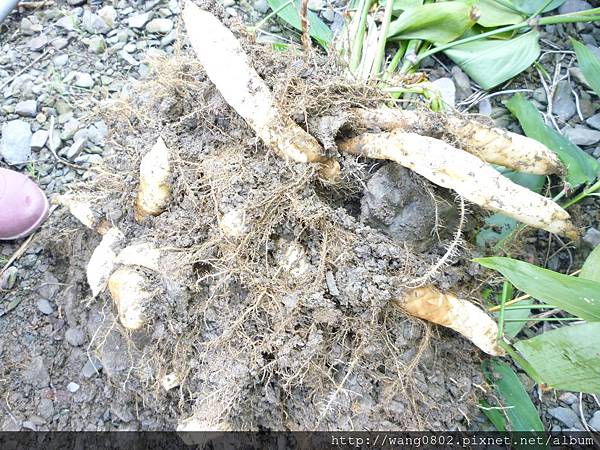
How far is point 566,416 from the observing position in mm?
903

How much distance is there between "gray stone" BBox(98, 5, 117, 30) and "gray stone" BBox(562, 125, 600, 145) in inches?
43.1

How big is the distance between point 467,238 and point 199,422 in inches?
21.7

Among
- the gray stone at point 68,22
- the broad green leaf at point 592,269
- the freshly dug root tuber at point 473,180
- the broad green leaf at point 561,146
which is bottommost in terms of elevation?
the gray stone at point 68,22

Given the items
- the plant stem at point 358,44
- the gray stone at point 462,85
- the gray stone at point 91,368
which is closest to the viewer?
the gray stone at point 91,368

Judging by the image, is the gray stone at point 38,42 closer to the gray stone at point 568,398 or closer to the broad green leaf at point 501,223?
the broad green leaf at point 501,223

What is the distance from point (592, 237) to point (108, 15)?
1.21 m

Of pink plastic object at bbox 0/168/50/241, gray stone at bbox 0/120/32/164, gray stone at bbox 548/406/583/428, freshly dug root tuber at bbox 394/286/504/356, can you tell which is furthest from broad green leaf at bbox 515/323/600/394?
gray stone at bbox 0/120/32/164

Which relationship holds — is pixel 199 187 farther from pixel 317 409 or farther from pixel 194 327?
pixel 317 409

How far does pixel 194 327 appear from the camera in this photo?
0.86 meters

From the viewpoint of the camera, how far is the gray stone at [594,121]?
3.65 feet

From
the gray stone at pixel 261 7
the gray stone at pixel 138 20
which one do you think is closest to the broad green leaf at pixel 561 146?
the gray stone at pixel 261 7

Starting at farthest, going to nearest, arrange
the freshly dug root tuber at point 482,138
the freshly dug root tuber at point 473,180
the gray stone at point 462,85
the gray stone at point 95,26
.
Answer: the gray stone at point 95,26
the gray stone at point 462,85
the freshly dug root tuber at point 482,138
the freshly dug root tuber at point 473,180

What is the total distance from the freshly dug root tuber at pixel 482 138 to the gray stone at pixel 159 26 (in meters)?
0.68

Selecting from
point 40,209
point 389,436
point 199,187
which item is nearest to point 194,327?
point 199,187
